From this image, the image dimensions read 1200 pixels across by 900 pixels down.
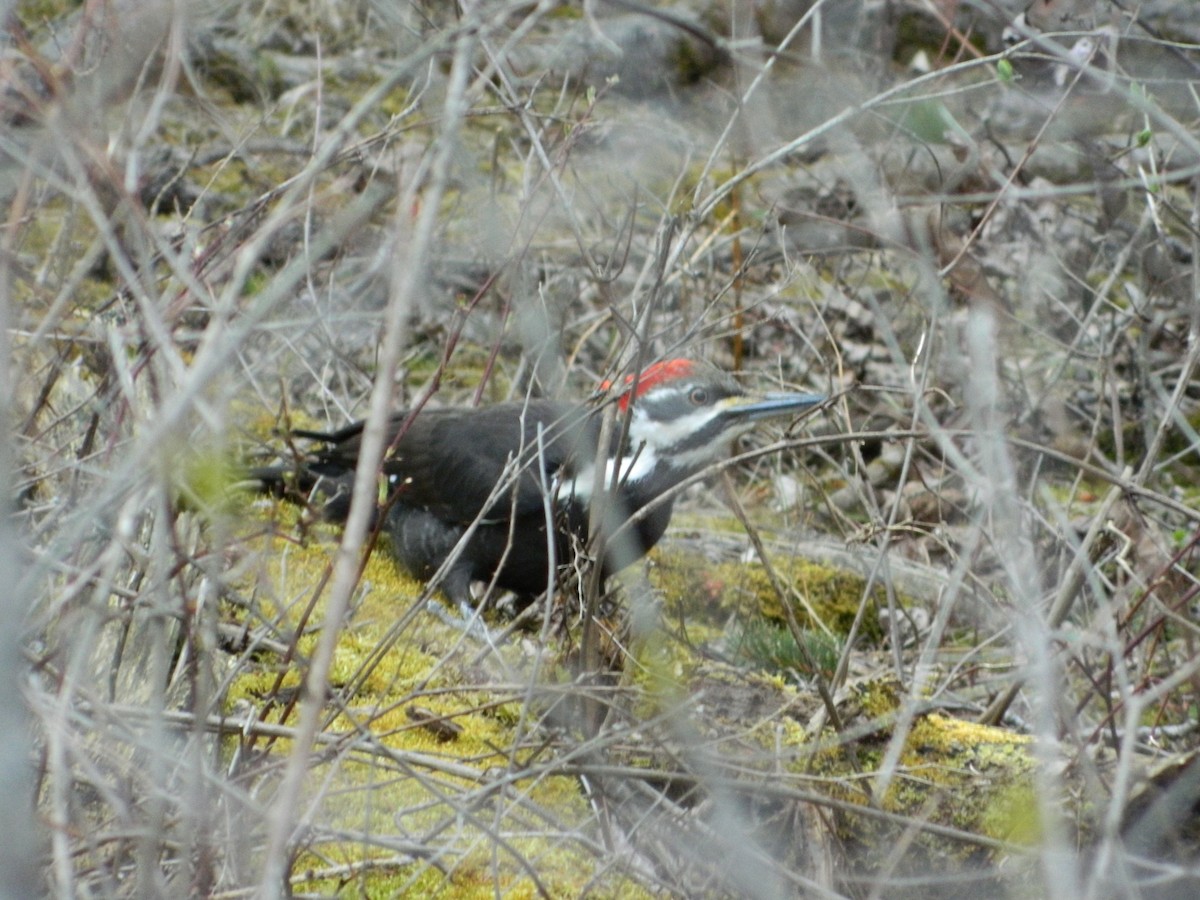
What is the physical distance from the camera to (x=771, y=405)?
4441 mm

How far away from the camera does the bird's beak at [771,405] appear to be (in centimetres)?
435

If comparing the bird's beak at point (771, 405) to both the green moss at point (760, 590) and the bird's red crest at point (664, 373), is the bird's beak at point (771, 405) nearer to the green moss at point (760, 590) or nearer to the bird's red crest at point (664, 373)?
the bird's red crest at point (664, 373)

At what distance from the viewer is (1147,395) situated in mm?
5145

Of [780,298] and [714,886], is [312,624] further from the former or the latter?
[780,298]

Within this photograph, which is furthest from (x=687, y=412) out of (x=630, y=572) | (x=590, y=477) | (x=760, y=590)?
(x=760, y=590)

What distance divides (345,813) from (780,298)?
13.9 ft

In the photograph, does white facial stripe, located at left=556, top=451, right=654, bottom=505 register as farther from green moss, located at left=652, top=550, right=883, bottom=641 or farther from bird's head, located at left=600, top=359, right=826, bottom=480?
green moss, located at left=652, top=550, right=883, bottom=641

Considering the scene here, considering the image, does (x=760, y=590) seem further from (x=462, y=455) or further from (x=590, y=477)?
(x=462, y=455)

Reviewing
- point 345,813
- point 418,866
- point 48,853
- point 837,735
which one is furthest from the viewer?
point 837,735

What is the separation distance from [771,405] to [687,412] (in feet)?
1.07

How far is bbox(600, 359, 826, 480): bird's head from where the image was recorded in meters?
4.57

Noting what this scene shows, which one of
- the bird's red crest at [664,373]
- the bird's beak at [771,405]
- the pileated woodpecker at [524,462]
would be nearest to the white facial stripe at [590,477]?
the pileated woodpecker at [524,462]

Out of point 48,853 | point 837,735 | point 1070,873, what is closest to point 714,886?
point 837,735

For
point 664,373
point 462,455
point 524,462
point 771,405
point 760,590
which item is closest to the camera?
point 524,462
